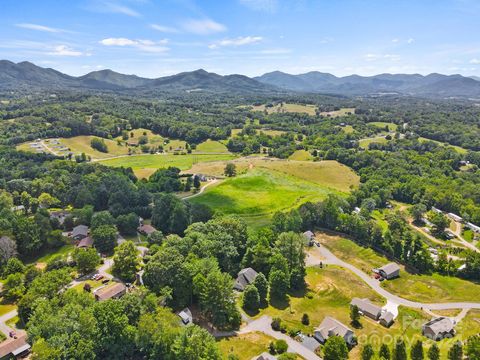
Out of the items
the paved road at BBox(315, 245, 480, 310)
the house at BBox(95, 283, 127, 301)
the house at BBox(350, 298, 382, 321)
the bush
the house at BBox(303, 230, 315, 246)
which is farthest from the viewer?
the house at BBox(303, 230, 315, 246)

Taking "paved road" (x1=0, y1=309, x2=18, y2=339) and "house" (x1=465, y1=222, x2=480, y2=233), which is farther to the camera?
"house" (x1=465, y1=222, x2=480, y2=233)

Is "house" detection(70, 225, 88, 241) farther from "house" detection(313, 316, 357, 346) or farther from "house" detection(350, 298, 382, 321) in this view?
"house" detection(350, 298, 382, 321)

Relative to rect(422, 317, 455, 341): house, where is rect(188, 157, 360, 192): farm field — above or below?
above

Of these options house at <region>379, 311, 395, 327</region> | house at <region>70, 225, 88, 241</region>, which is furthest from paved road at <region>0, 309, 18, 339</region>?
house at <region>379, 311, 395, 327</region>

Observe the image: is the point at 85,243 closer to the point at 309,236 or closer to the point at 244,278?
the point at 244,278

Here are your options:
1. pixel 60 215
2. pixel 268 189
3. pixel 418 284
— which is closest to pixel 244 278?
pixel 418 284

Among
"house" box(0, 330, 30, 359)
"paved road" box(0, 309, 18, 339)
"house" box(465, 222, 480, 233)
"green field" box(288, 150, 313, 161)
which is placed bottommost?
"house" box(465, 222, 480, 233)
